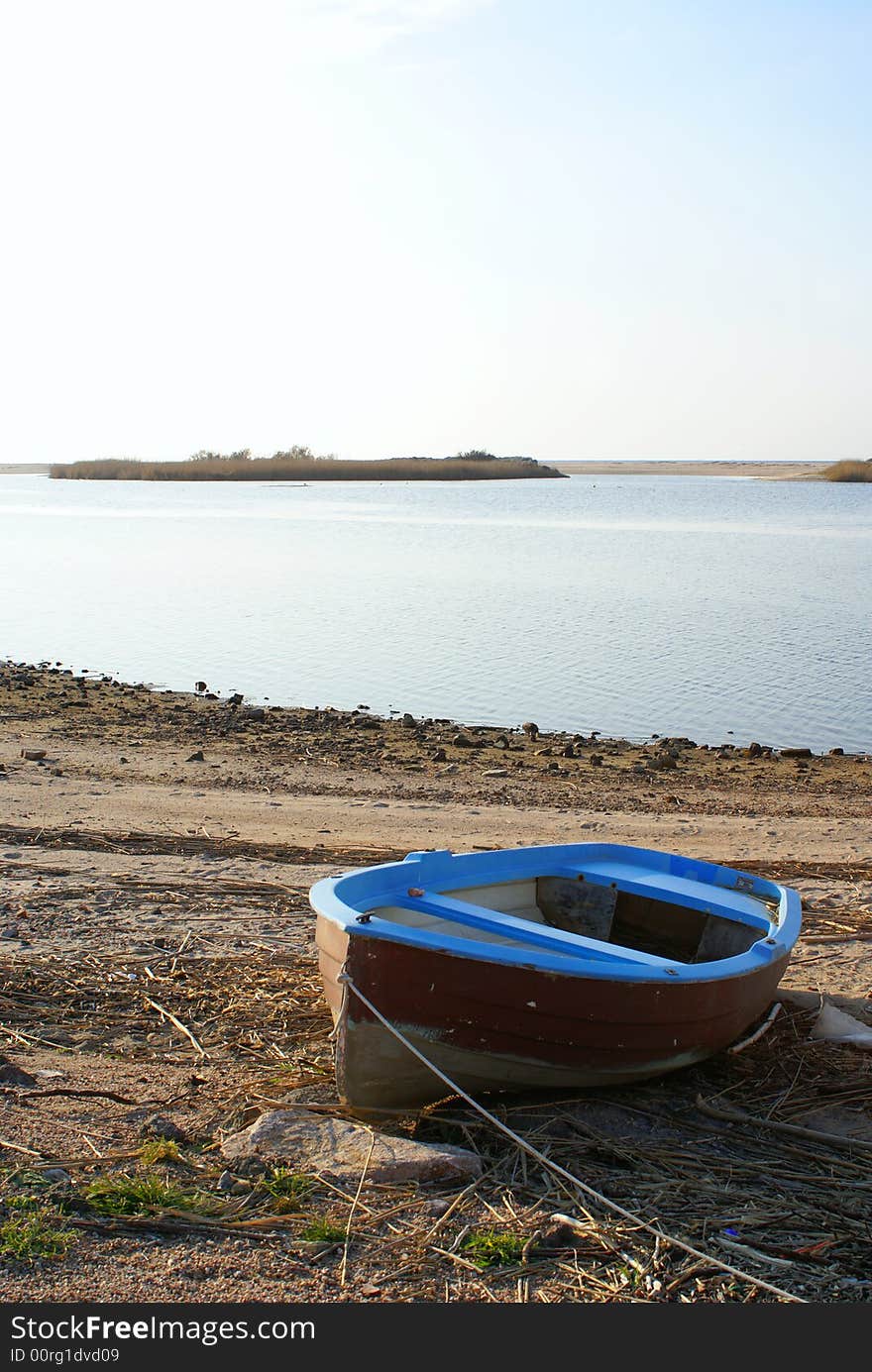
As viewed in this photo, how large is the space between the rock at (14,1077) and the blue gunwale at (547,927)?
1.36 metres

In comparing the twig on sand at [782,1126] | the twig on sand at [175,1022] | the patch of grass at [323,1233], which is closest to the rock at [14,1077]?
the twig on sand at [175,1022]

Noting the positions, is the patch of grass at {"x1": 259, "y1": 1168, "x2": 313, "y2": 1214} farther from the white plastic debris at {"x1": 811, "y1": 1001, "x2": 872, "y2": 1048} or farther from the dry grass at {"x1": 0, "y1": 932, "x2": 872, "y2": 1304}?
the white plastic debris at {"x1": 811, "y1": 1001, "x2": 872, "y2": 1048}

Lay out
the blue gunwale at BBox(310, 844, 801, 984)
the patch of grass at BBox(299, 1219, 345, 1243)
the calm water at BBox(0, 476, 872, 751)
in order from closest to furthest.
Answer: the patch of grass at BBox(299, 1219, 345, 1243)
the blue gunwale at BBox(310, 844, 801, 984)
the calm water at BBox(0, 476, 872, 751)

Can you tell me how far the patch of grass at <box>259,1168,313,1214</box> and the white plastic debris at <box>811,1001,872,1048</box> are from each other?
2789 millimetres

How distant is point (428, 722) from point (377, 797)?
181 inches

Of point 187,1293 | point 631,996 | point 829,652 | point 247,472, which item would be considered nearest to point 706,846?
point 631,996

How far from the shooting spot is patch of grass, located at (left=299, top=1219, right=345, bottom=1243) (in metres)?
4.19

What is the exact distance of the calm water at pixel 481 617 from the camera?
18.6m

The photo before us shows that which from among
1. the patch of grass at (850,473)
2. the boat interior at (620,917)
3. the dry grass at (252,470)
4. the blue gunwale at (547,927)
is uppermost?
the patch of grass at (850,473)

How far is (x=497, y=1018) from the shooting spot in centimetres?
498

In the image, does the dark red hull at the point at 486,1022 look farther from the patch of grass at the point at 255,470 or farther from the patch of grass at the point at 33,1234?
the patch of grass at the point at 255,470

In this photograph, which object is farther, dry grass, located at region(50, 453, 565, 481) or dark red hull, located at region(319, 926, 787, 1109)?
dry grass, located at region(50, 453, 565, 481)

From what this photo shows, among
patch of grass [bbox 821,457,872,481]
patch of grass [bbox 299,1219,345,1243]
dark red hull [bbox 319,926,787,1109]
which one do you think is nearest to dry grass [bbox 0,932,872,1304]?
patch of grass [bbox 299,1219,345,1243]

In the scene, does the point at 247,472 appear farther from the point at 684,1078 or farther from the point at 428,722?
the point at 684,1078
